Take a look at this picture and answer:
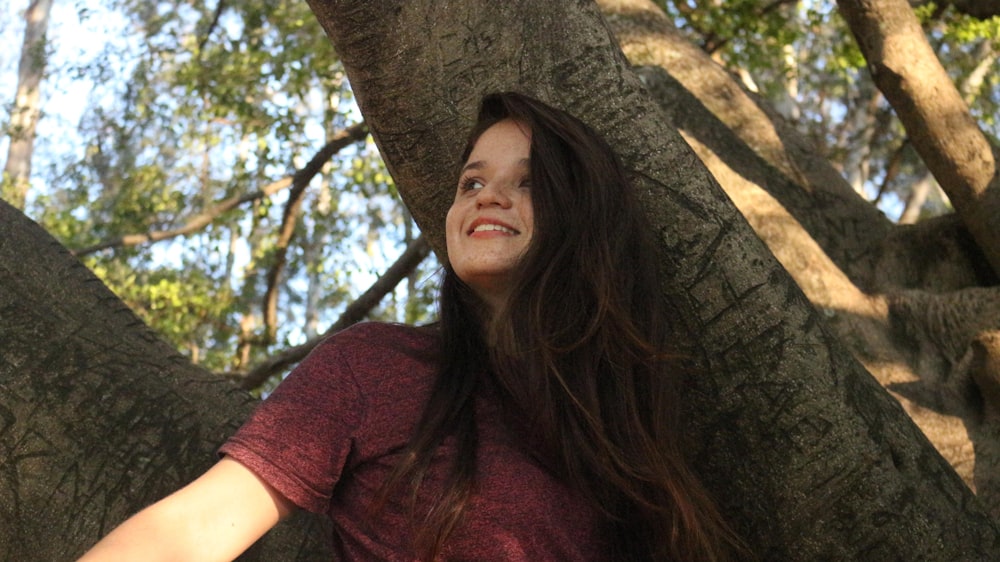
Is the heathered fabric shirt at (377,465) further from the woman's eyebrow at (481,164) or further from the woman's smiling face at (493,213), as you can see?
the woman's eyebrow at (481,164)

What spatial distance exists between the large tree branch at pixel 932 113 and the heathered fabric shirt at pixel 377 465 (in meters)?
1.93

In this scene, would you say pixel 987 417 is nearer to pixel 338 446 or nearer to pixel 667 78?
pixel 667 78

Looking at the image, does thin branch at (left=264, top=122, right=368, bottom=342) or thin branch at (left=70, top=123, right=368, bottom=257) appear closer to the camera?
thin branch at (left=264, top=122, right=368, bottom=342)

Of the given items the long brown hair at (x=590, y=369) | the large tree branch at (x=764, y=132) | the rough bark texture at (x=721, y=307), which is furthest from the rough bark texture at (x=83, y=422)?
the large tree branch at (x=764, y=132)

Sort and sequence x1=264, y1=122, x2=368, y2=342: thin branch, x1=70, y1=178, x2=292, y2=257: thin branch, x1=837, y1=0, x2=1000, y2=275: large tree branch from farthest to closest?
1. x1=70, y1=178, x2=292, y2=257: thin branch
2. x1=264, y1=122, x2=368, y2=342: thin branch
3. x1=837, y1=0, x2=1000, y2=275: large tree branch

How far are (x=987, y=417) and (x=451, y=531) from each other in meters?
1.85

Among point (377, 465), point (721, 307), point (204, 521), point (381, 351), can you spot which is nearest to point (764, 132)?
point (721, 307)

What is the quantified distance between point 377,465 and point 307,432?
159 mm

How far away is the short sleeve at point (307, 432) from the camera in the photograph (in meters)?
1.95

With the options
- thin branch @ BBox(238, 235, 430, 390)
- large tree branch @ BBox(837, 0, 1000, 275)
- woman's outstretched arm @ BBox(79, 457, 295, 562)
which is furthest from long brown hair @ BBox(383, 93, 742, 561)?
thin branch @ BBox(238, 235, 430, 390)

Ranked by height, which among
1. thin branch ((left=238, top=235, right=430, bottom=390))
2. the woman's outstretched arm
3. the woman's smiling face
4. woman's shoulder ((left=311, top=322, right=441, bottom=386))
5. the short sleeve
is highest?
thin branch ((left=238, top=235, right=430, bottom=390))

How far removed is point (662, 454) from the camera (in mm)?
2104

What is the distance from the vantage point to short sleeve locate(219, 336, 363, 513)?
6.40ft

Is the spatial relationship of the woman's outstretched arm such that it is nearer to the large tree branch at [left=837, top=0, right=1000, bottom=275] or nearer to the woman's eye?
the woman's eye
